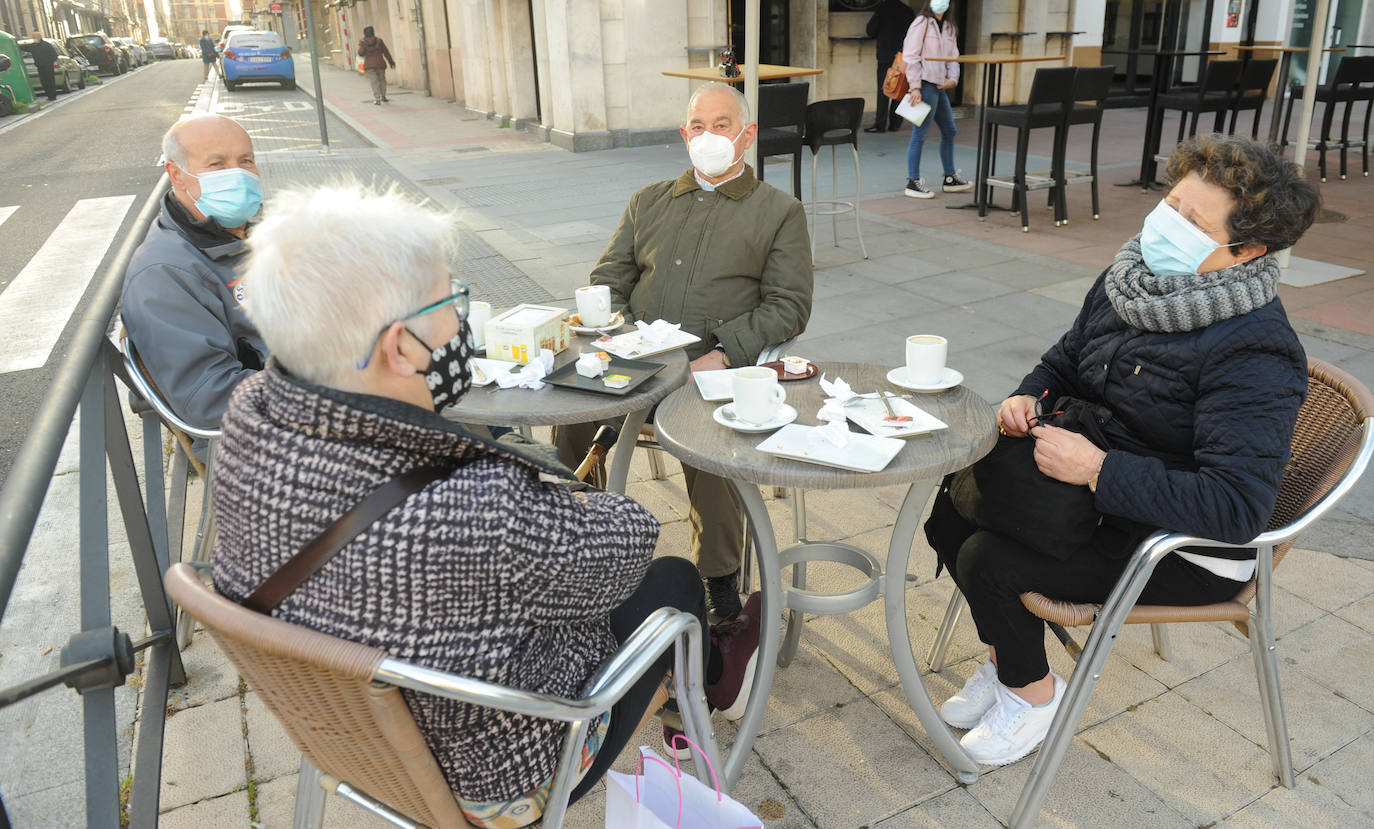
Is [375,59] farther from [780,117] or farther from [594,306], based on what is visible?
[594,306]

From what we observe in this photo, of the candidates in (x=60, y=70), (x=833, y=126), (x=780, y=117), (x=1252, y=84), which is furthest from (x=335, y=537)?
(x=60, y=70)

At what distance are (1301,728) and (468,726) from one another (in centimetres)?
204

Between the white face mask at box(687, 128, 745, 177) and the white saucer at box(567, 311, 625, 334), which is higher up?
the white face mask at box(687, 128, 745, 177)

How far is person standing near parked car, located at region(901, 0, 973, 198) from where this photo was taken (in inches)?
331

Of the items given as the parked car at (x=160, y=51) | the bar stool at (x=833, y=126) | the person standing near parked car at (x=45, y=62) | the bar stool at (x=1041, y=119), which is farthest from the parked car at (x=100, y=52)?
the bar stool at (x=1041, y=119)

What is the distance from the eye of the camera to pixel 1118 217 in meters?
7.89

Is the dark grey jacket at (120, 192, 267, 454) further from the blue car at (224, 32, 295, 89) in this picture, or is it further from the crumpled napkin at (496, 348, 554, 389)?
the blue car at (224, 32, 295, 89)

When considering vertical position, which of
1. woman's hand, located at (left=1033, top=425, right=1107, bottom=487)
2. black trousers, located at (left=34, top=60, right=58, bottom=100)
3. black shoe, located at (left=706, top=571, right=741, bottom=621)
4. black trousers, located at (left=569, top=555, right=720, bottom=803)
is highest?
black trousers, located at (left=34, top=60, right=58, bottom=100)

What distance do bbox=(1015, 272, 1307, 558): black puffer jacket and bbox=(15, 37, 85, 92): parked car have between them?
27716mm

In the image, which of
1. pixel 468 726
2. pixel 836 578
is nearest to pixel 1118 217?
pixel 836 578

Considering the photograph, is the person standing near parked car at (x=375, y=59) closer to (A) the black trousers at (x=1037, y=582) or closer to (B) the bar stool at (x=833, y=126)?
(B) the bar stool at (x=833, y=126)

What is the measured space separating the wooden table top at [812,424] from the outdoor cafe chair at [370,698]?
385 millimetres

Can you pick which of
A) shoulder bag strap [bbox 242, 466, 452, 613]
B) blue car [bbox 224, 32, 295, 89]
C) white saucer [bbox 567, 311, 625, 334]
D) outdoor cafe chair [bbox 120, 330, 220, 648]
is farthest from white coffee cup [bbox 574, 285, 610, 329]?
blue car [bbox 224, 32, 295, 89]

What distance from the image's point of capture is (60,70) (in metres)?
26.4
